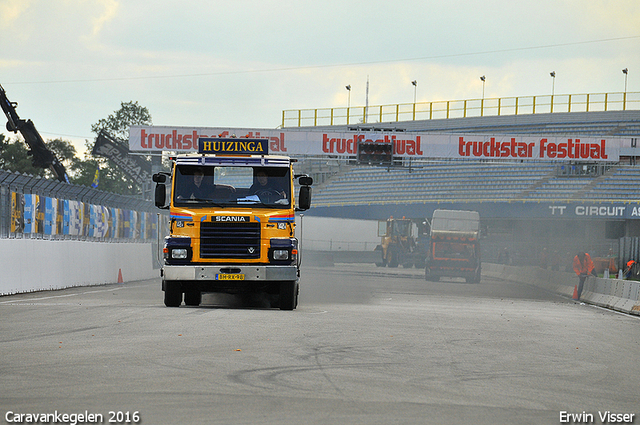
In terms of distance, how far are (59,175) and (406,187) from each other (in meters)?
27.0

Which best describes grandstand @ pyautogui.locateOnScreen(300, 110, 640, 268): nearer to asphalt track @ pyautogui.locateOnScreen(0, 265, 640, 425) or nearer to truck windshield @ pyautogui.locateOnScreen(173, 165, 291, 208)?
truck windshield @ pyautogui.locateOnScreen(173, 165, 291, 208)

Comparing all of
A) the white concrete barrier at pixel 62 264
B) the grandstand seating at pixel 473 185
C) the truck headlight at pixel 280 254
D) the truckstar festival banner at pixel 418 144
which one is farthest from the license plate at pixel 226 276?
the grandstand seating at pixel 473 185

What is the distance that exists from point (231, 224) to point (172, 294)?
192 cm

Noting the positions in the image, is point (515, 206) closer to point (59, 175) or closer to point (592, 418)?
point (59, 175)

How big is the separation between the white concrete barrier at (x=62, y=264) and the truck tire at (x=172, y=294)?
207 inches

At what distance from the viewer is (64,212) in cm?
2477

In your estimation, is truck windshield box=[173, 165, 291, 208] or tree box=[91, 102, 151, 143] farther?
tree box=[91, 102, 151, 143]

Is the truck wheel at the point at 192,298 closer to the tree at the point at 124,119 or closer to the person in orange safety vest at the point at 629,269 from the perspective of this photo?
the person in orange safety vest at the point at 629,269

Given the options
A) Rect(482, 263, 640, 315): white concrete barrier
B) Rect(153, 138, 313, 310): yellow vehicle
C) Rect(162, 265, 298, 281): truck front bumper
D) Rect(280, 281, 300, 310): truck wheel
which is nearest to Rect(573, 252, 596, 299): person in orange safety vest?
Rect(482, 263, 640, 315): white concrete barrier

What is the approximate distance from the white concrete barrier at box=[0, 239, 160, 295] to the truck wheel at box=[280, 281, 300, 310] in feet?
23.4

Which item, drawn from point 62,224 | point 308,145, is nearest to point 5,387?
point 62,224

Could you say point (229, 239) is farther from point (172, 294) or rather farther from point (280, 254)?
point (172, 294)

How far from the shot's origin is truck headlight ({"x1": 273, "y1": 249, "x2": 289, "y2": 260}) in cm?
1568

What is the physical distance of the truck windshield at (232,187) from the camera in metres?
15.8
